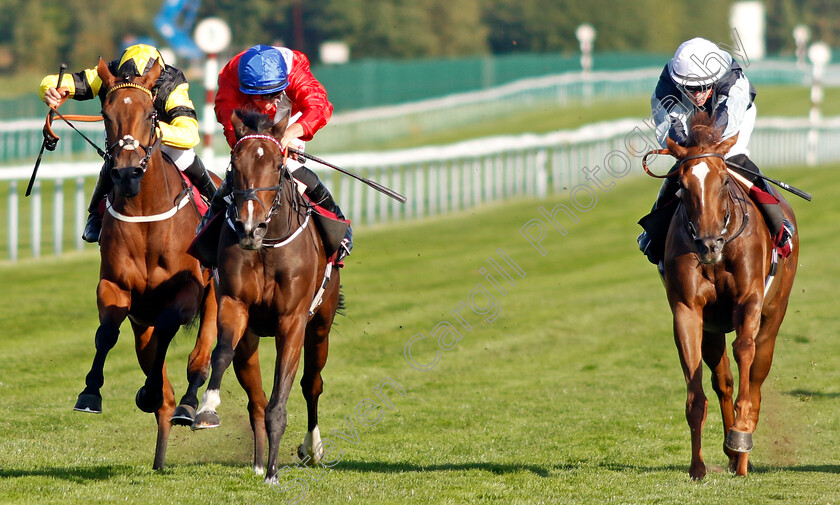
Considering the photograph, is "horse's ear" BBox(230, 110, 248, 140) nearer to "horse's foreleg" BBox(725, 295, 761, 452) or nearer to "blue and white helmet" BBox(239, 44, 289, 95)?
"blue and white helmet" BBox(239, 44, 289, 95)

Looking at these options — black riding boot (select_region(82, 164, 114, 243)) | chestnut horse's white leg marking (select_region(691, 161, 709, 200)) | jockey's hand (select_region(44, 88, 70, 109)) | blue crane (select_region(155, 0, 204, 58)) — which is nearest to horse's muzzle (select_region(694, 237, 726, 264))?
chestnut horse's white leg marking (select_region(691, 161, 709, 200))

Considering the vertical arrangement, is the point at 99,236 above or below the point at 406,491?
above

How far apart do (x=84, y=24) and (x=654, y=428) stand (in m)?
44.7

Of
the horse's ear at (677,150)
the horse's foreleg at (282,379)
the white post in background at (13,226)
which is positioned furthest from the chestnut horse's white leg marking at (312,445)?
the white post in background at (13,226)

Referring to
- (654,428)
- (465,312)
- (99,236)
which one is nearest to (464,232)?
(465,312)

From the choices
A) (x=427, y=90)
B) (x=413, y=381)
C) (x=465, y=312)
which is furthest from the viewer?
(x=427, y=90)

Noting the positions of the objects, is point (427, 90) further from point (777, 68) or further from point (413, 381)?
point (413, 381)

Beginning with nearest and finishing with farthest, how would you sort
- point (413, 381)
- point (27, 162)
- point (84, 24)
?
point (413, 381) → point (27, 162) → point (84, 24)

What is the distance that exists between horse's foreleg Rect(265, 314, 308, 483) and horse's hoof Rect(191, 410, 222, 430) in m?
0.31

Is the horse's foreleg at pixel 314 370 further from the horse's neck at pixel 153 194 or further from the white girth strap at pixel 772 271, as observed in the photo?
the white girth strap at pixel 772 271

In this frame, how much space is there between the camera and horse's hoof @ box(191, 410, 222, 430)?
569cm

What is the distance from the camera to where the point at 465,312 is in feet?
41.9

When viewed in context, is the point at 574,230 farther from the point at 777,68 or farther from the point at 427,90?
the point at 777,68

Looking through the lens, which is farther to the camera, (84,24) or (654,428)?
(84,24)
